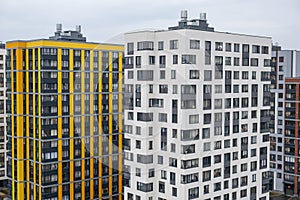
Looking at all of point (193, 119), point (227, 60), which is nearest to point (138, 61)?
point (193, 119)

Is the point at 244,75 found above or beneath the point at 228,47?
beneath

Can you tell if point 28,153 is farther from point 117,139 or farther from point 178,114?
point 178,114

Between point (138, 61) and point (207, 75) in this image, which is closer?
point (207, 75)

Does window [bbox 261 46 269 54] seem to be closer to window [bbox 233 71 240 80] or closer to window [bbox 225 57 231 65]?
window [bbox 233 71 240 80]

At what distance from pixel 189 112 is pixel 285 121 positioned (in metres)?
36.9

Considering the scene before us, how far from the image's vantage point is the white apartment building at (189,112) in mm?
36094

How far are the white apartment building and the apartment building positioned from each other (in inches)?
1101

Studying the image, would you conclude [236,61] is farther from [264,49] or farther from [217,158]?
[217,158]

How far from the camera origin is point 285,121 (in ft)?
222

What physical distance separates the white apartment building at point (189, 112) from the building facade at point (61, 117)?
541 inches

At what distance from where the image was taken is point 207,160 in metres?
37.8

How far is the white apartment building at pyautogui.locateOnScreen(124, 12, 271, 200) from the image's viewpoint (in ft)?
118

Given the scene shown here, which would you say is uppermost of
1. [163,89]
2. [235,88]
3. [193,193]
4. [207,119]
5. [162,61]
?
[162,61]

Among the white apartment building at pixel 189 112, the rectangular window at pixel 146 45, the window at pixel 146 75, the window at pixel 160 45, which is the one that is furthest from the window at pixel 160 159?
the rectangular window at pixel 146 45
